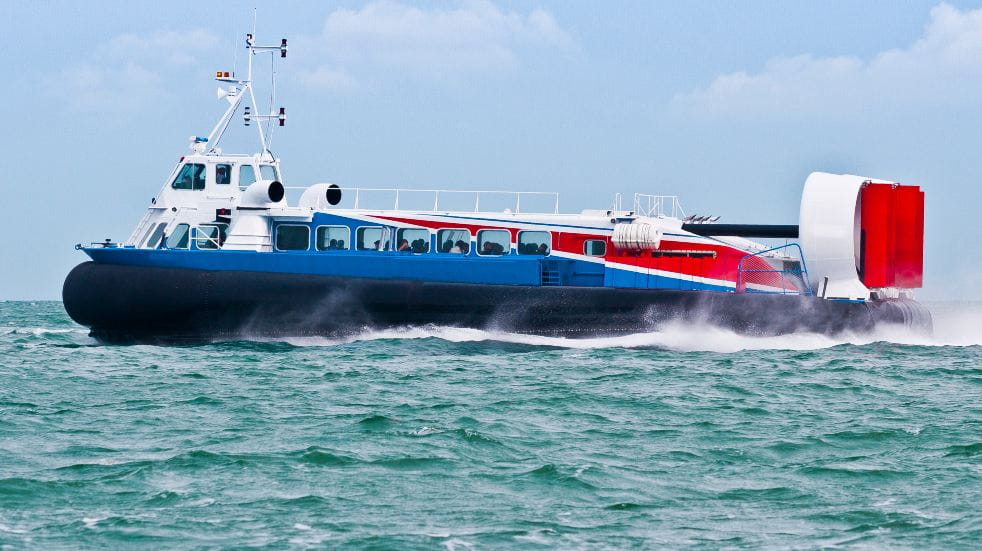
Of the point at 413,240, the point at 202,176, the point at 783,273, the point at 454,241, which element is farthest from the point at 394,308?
the point at 783,273

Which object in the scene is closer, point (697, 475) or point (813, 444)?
point (697, 475)

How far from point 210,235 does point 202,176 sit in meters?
1.21

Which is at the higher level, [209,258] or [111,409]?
[209,258]

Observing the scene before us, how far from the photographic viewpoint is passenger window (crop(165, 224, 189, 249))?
72.8 ft

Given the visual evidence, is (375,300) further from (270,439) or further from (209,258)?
(270,439)

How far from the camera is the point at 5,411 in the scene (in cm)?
1341

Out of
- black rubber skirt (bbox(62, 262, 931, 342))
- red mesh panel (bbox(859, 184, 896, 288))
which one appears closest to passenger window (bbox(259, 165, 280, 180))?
black rubber skirt (bbox(62, 262, 931, 342))

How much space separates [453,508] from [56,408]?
21.7 feet

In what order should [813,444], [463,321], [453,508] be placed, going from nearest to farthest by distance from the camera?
[453,508]
[813,444]
[463,321]

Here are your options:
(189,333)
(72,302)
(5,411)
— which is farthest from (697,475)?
(72,302)

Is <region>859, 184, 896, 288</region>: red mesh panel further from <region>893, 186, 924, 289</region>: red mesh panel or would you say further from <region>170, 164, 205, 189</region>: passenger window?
<region>170, 164, 205, 189</region>: passenger window

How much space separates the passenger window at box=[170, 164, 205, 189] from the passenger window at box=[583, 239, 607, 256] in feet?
24.4

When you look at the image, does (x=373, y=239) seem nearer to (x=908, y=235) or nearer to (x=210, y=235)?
(x=210, y=235)

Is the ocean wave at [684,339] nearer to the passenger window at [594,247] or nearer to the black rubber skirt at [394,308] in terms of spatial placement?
the black rubber skirt at [394,308]
